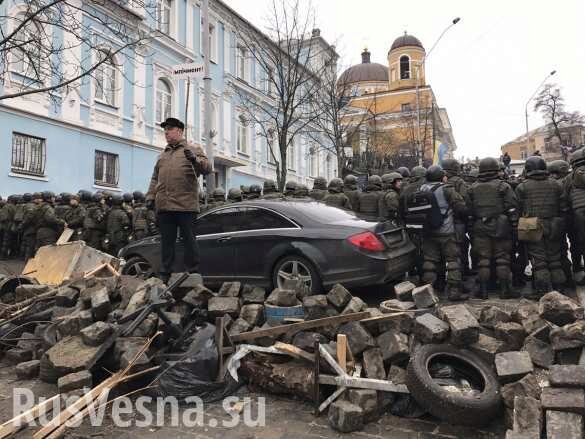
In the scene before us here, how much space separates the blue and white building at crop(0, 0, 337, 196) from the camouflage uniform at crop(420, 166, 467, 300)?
24.4 feet

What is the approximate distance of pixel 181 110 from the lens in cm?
2444

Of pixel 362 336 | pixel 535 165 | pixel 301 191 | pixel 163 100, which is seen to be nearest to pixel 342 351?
pixel 362 336

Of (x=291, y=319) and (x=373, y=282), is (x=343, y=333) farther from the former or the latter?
(x=373, y=282)

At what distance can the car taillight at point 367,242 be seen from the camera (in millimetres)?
5895

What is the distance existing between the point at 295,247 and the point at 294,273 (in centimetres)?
36

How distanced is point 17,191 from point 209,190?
29.2 ft

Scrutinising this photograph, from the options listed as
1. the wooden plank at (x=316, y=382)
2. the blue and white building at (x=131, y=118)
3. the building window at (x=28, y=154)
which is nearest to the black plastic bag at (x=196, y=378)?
the wooden plank at (x=316, y=382)

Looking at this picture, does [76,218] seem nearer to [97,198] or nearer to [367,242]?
[97,198]

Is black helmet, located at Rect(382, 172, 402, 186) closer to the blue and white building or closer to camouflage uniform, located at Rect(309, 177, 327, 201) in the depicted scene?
camouflage uniform, located at Rect(309, 177, 327, 201)

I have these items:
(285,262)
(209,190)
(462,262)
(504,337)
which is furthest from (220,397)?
(209,190)

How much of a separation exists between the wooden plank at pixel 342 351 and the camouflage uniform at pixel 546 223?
11.9 ft

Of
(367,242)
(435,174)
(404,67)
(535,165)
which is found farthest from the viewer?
(404,67)

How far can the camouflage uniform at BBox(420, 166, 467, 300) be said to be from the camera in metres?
6.82

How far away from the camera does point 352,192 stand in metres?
9.06
